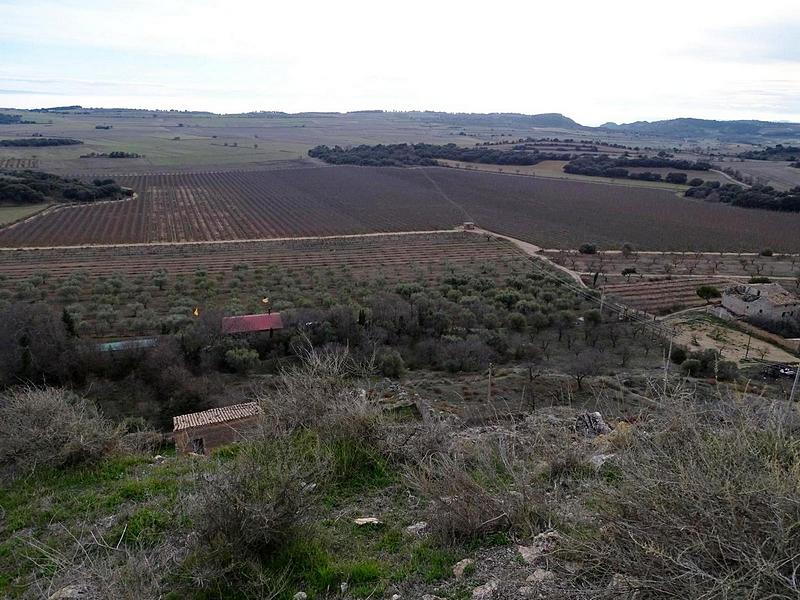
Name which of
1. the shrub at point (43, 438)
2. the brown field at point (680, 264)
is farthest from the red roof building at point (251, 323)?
the brown field at point (680, 264)

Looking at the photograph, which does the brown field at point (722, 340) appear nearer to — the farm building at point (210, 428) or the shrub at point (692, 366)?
the shrub at point (692, 366)

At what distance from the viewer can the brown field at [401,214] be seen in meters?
53.2

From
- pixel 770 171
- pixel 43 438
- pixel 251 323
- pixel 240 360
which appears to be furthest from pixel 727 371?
pixel 770 171

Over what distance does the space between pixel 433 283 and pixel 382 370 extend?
1635 centimetres

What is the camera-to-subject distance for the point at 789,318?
28.4 metres

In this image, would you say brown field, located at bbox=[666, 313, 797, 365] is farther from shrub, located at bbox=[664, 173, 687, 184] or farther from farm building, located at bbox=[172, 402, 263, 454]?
shrub, located at bbox=[664, 173, 687, 184]

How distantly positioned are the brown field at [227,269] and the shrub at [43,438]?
17.9 meters

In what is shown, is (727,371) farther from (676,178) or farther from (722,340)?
(676,178)

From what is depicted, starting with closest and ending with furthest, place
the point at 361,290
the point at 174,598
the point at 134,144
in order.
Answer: the point at 174,598, the point at 361,290, the point at 134,144

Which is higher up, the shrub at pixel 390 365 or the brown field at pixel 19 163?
the brown field at pixel 19 163

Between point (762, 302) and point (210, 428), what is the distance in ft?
95.3

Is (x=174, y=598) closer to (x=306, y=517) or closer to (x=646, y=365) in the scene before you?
(x=306, y=517)

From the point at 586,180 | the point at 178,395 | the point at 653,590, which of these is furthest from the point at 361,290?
the point at 586,180

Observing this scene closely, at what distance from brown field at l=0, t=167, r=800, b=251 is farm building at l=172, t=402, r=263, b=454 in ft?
A: 131
